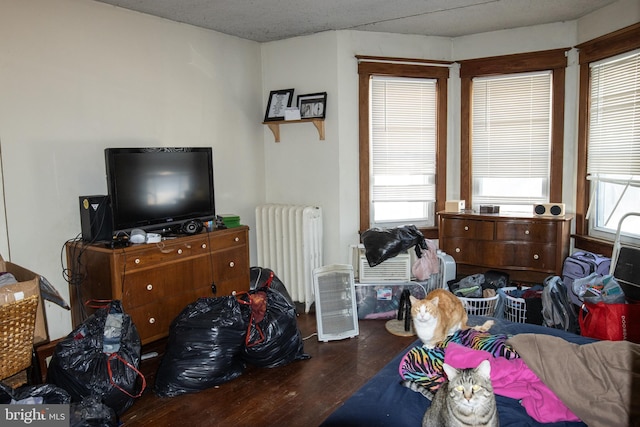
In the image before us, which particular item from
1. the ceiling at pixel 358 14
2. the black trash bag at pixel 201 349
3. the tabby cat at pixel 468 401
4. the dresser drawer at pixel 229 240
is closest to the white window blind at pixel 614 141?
the ceiling at pixel 358 14

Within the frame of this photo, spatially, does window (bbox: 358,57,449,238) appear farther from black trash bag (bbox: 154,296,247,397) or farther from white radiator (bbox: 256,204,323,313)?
black trash bag (bbox: 154,296,247,397)

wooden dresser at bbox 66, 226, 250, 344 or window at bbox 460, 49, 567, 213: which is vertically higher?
window at bbox 460, 49, 567, 213

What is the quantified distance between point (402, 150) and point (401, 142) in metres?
0.08

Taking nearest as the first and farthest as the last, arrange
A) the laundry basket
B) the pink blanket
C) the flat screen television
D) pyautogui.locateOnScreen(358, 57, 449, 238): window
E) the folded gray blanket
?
1. the folded gray blanket
2. the pink blanket
3. the flat screen television
4. the laundry basket
5. pyautogui.locateOnScreen(358, 57, 449, 238): window

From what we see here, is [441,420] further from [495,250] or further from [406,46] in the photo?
[406,46]

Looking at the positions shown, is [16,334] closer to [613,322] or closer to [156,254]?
[156,254]

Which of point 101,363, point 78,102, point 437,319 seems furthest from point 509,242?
point 78,102

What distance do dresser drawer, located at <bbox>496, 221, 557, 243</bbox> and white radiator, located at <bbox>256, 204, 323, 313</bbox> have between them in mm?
1609

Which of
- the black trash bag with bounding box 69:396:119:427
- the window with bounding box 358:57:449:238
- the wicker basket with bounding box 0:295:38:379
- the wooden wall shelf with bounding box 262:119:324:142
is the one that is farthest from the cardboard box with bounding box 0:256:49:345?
the window with bounding box 358:57:449:238

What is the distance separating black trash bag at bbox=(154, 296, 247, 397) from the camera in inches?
109

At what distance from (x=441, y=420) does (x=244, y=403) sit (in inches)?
51.8

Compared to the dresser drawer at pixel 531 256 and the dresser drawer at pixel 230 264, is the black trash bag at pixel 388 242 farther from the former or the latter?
the dresser drawer at pixel 230 264

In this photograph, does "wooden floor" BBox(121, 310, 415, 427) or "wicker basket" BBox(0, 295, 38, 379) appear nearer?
"wicker basket" BBox(0, 295, 38, 379)

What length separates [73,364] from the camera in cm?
251
